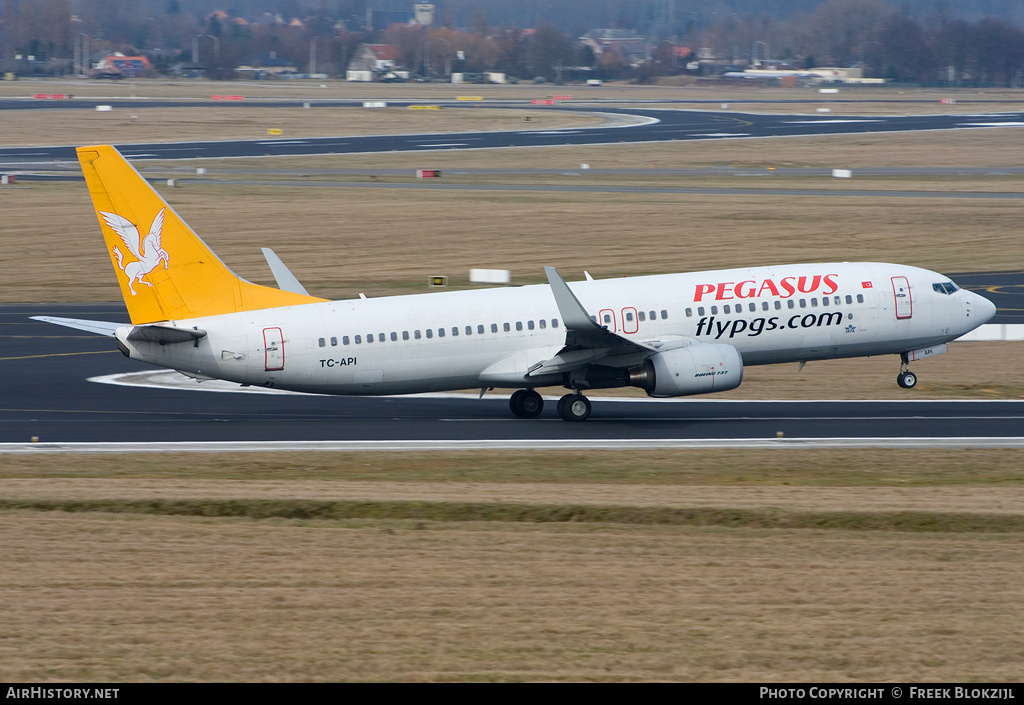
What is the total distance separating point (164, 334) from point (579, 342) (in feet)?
38.3

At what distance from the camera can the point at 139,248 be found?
36250 mm

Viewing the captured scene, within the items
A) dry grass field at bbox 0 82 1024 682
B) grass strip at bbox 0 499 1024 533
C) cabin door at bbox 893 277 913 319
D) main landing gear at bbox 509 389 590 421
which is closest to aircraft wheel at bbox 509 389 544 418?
main landing gear at bbox 509 389 590 421

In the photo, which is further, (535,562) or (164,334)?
(164,334)

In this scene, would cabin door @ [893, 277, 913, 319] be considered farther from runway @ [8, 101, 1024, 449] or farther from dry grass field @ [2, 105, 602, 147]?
dry grass field @ [2, 105, 602, 147]

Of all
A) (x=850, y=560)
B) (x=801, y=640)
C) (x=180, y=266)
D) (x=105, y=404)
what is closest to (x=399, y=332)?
(x=180, y=266)

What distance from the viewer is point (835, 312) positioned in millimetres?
41125

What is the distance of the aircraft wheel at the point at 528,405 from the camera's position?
40969 mm

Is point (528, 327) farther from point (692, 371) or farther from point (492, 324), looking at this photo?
point (692, 371)

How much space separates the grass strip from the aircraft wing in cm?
1025

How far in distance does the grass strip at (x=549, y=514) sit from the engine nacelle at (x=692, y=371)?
1085cm

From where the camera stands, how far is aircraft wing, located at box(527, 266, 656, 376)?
37250 mm

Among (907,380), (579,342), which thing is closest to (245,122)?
(907,380)

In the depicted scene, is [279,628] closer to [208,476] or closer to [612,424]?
[208,476]

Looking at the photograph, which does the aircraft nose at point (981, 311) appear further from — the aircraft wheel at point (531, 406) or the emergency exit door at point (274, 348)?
the emergency exit door at point (274, 348)
